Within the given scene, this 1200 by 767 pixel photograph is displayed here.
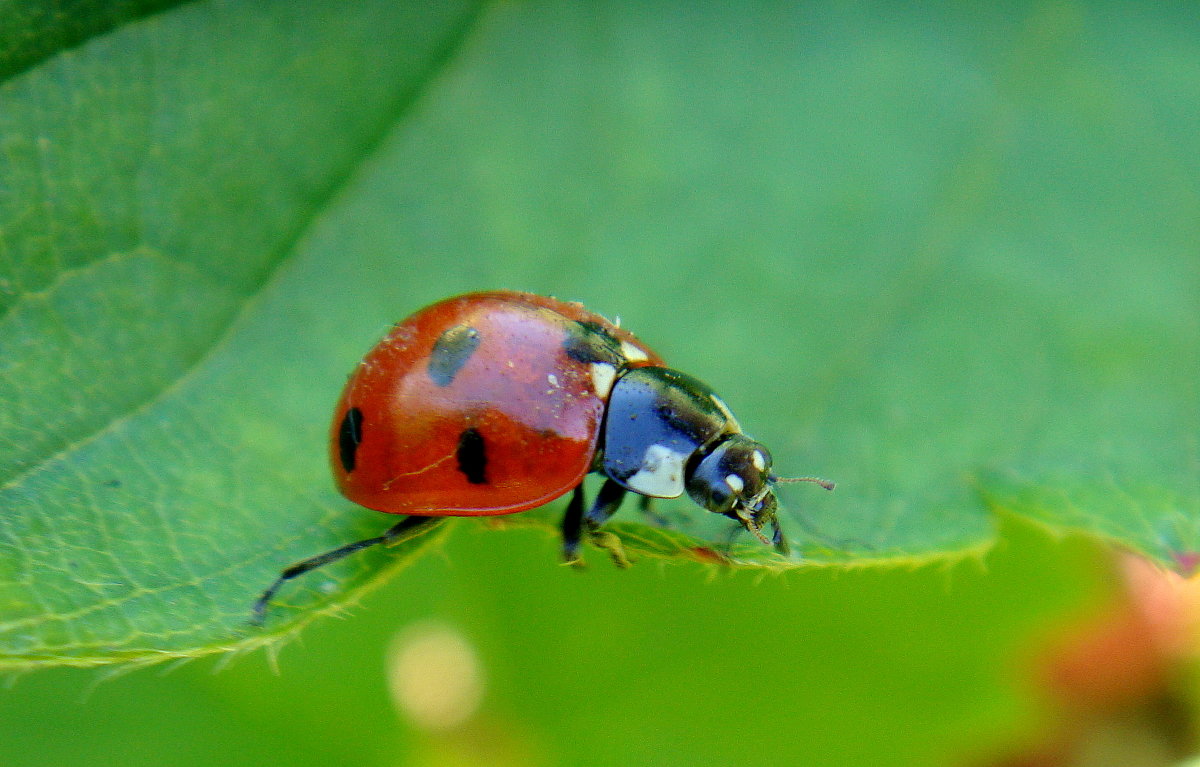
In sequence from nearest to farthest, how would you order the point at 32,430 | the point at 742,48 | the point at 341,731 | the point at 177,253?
the point at 32,430, the point at 177,253, the point at 742,48, the point at 341,731

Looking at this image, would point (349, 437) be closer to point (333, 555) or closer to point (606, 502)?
point (333, 555)

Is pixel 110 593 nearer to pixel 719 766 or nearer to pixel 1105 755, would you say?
pixel 719 766

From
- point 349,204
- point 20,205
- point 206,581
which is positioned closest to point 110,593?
point 206,581

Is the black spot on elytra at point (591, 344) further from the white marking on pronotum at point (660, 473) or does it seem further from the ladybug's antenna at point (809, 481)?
the ladybug's antenna at point (809, 481)

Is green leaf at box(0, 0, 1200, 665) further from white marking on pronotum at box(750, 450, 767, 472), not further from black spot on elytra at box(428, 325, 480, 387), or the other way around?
black spot on elytra at box(428, 325, 480, 387)

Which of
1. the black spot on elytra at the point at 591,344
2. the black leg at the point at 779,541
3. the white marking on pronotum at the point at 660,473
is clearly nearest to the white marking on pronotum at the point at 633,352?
the black spot on elytra at the point at 591,344

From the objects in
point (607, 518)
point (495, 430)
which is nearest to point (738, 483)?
point (607, 518)
